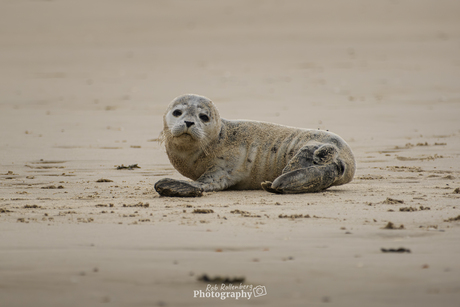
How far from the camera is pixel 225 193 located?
6035mm

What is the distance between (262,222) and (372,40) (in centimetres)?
1858

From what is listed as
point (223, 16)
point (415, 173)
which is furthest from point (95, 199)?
point (223, 16)

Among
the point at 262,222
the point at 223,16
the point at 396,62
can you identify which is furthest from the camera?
the point at 223,16

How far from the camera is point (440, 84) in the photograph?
1491 cm

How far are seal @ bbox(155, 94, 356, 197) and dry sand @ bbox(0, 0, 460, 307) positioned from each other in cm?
19

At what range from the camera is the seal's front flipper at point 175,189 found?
559 centimetres

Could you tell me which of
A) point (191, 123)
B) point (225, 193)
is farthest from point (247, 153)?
point (191, 123)

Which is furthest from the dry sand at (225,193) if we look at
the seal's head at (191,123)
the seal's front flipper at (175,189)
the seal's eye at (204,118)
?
the seal's eye at (204,118)

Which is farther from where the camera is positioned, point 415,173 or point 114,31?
point 114,31

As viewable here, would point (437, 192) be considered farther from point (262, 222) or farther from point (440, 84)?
point (440, 84)

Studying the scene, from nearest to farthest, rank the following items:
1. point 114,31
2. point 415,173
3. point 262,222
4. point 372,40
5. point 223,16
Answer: point 262,222, point 415,173, point 372,40, point 114,31, point 223,16

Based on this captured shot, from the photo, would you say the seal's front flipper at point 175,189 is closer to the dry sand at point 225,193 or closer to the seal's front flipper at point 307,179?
the dry sand at point 225,193

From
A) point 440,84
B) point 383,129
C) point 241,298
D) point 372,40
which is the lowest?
point 241,298

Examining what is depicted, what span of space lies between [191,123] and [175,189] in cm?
68
